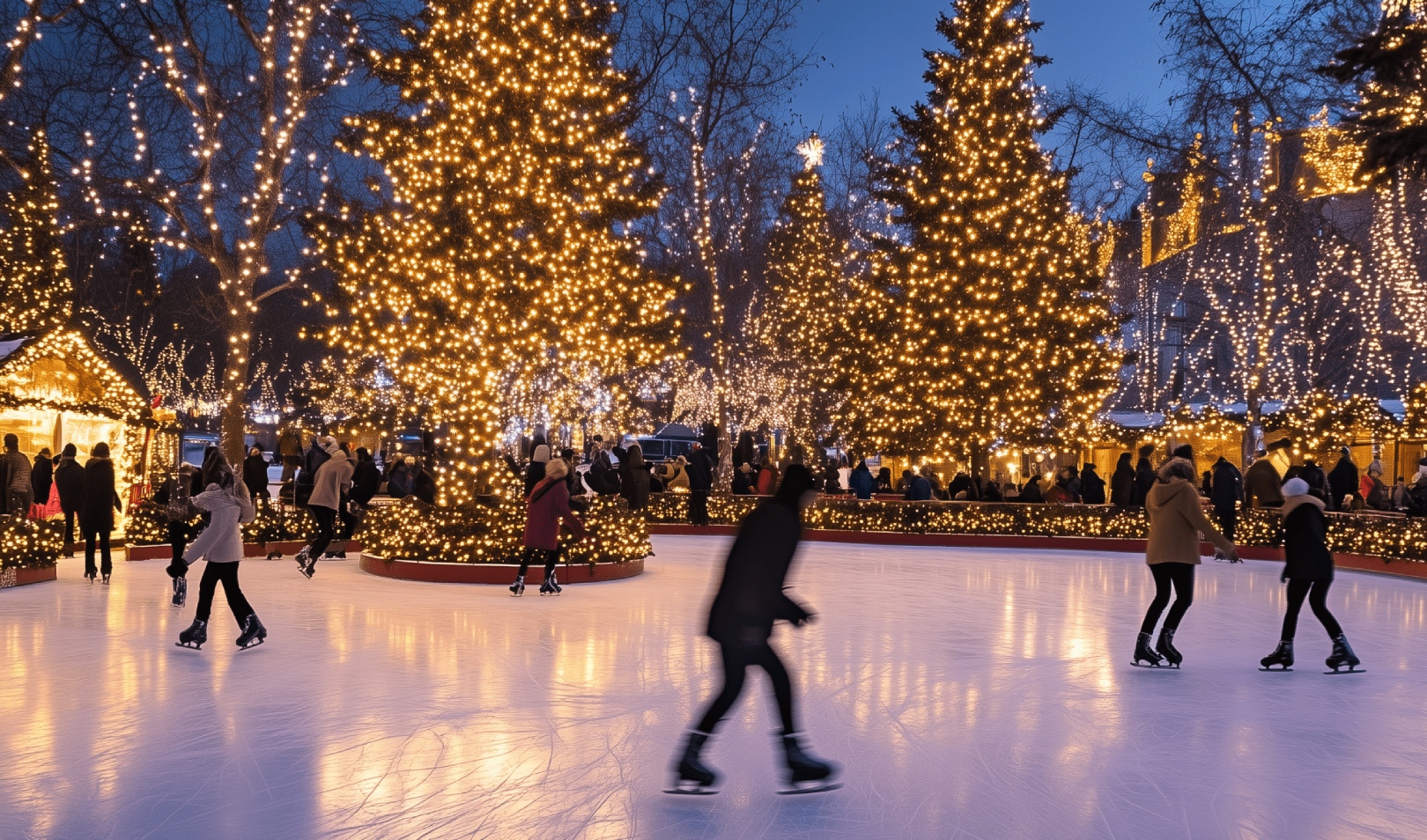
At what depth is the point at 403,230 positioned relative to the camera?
57.0 feet

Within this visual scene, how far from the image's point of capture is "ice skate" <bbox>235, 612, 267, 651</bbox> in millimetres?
9805

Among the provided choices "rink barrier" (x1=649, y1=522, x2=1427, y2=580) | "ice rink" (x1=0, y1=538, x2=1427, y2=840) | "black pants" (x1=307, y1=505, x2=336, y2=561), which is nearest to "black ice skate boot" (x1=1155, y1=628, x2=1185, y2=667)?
"ice rink" (x1=0, y1=538, x2=1427, y2=840)

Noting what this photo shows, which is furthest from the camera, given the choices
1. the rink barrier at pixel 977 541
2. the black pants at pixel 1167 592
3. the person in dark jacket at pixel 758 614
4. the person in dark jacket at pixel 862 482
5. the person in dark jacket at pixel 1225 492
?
the person in dark jacket at pixel 862 482

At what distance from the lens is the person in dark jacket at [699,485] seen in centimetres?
2609

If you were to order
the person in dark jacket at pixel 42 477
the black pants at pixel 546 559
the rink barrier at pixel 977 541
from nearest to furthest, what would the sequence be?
the black pants at pixel 546 559 → the person in dark jacket at pixel 42 477 → the rink barrier at pixel 977 541

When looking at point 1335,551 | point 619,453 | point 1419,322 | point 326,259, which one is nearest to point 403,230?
point 326,259

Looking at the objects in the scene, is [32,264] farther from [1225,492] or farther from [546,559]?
[1225,492]

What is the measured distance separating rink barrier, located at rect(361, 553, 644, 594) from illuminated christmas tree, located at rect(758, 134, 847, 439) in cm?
2836

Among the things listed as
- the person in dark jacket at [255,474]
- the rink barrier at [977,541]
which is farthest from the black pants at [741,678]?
the rink barrier at [977,541]

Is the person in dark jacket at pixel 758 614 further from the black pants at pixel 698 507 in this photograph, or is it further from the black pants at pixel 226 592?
the black pants at pixel 698 507

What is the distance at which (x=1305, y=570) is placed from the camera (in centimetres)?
956

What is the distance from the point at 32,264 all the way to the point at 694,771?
20375 mm

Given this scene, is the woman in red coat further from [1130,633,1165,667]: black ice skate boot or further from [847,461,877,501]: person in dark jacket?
[847,461,877,501]: person in dark jacket

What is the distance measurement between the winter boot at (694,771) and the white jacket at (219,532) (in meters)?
5.47
